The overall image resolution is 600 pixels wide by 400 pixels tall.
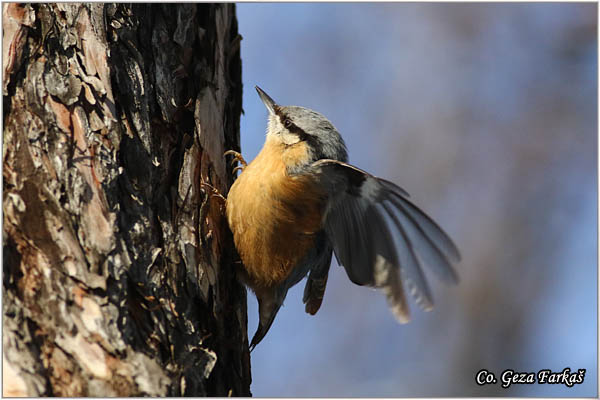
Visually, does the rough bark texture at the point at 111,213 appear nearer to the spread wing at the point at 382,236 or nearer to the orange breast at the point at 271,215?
the orange breast at the point at 271,215

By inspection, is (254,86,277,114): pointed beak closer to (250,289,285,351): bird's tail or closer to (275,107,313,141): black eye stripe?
(275,107,313,141): black eye stripe

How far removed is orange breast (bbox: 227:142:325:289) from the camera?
2.69 meters

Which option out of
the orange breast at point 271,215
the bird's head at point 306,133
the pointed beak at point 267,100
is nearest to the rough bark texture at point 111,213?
the orange breast at point 271,215

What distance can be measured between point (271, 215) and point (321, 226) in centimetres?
26

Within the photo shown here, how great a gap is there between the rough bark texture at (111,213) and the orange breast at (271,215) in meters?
0.17

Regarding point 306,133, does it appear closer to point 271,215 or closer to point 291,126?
point 291,126

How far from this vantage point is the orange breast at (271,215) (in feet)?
8.82

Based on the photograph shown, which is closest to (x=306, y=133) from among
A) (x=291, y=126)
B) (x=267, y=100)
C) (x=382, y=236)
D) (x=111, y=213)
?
(x=291, y=126)

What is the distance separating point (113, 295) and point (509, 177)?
4.74 m

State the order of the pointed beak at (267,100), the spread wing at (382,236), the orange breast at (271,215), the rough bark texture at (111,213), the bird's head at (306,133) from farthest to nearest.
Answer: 1. the pointed beak at (267,100)
2. the bird's head at (306,133)
3. the orange breast at (271,215)
4. the spread wing at (382,236)
5. the rough bark texture at (111,213)

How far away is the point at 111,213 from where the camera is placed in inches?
78.9

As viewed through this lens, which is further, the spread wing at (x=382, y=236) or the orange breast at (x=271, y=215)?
the orange breast at (x=271, y=215)

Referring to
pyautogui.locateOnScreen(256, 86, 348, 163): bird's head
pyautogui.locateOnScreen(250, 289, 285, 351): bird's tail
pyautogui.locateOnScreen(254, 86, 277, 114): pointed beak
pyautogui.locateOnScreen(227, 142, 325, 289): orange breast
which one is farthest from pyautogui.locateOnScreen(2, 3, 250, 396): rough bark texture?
pyautogui.locateOnScreen(254, 86, 277, 114): pointed beak

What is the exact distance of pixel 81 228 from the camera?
6.35 ft
